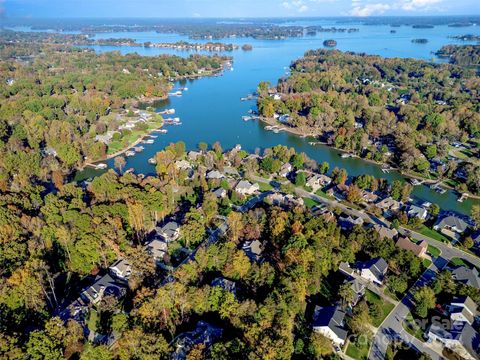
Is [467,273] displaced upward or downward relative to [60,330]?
downward

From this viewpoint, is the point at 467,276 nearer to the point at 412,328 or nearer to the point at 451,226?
the point at 412,328

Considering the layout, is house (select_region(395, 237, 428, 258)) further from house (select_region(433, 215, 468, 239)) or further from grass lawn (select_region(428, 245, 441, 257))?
house (select_region(433, 215, 468, 239))

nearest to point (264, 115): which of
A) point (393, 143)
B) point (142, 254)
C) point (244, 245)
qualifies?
point (393, 143)

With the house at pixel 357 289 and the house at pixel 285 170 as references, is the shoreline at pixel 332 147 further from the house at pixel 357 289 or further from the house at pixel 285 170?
the house at pixel 357 289

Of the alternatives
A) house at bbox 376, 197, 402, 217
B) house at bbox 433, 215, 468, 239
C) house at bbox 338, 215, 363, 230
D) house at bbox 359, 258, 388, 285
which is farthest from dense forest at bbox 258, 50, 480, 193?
house at bbox 359, 258, 388, 285

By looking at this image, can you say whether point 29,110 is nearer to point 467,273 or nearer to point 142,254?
point 142,254

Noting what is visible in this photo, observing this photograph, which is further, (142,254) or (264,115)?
(264,115)
